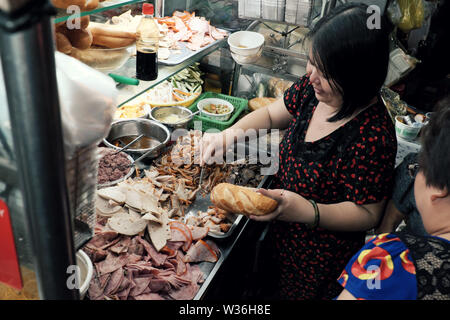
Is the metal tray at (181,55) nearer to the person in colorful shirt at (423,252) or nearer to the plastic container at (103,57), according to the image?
the plastic container at (103,57)

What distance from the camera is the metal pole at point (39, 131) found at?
54 centimetres

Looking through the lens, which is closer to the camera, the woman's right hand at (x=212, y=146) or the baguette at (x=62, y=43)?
the baguette at (x=62, y=43)

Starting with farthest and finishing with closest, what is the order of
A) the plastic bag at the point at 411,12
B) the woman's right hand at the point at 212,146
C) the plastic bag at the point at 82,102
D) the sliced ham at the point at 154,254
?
1. the plastic bag at the point at 411,12
2. the woman's right hand at the point at 212,146
3. the sliced ham at the point at 154,254
4. the plastic bag at the point at 82,102

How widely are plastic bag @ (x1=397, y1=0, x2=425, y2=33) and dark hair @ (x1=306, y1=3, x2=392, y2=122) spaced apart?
330 cm

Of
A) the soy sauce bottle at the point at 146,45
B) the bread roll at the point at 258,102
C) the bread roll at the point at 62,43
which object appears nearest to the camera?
the bread roll at the point at 62,43

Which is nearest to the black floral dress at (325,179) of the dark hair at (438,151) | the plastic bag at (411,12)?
the dark hair at (438,151)

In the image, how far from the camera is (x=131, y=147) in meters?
Result: 2.75

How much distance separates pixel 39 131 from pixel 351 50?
140 centimetres

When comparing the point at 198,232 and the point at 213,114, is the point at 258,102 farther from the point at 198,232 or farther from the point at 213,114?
the point at 198,232

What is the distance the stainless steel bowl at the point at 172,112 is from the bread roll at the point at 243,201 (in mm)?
1051

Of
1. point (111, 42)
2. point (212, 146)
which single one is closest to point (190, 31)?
point (212, 146)

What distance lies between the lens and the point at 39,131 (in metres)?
0.60

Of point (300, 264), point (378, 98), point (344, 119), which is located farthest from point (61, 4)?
point (300, 264)

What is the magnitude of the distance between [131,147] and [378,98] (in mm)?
1831
